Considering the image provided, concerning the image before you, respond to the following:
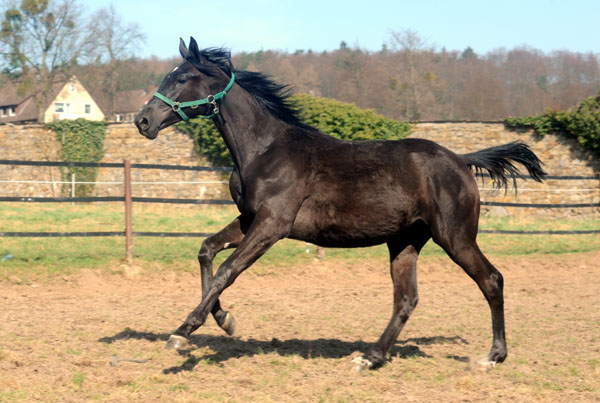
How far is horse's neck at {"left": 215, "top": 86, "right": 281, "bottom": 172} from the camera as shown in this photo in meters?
5.13

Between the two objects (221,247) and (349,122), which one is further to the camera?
(349,122)

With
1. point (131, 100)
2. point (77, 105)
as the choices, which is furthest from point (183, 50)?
point (77, 105)

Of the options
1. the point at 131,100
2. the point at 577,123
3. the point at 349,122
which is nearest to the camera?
the point at 577,123

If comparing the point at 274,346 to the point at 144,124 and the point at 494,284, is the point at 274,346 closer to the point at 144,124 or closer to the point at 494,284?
Result: the point at 494,284

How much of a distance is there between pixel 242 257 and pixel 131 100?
69.9 meters

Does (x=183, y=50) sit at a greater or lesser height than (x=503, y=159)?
greater

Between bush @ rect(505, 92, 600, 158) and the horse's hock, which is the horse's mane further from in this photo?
bush @ rect(505, 92, 600, 158)

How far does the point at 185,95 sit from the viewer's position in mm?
5008

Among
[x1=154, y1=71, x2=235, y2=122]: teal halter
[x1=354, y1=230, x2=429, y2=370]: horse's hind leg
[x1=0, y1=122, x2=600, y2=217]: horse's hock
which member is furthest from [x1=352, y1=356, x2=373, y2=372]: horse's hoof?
[x1=0, y1=122, x2=600, y2=217]: horse's hock

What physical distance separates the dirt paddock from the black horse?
1.37 feet

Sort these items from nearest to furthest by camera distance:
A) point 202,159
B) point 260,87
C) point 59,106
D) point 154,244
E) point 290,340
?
point 260,87 < point 290,340 < point 154,244 < point 202,159 < point 59,106

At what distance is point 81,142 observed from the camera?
22.5m

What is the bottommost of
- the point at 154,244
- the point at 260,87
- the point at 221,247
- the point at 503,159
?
the point at 154,244

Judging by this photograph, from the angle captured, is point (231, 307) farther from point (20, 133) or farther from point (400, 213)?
point (20, 133)
